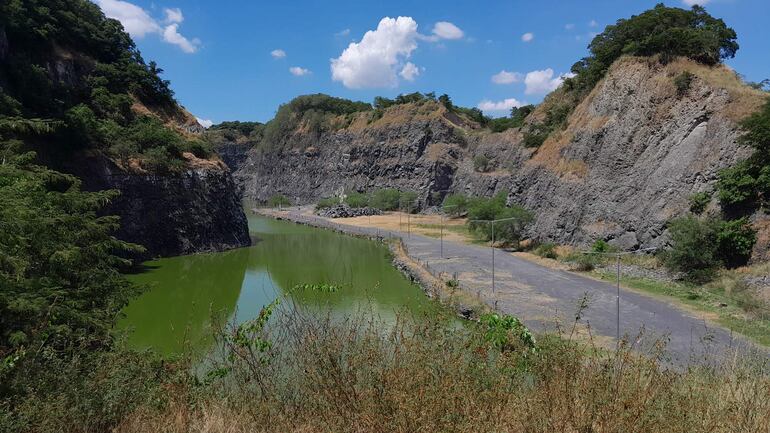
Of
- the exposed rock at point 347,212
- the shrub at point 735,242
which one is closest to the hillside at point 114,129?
the exposed rock at point 347,212

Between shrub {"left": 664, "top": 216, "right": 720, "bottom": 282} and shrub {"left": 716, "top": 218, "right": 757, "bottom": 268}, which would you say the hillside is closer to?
shrub {"left": 664, "top": 216, "right": 720, "bottom": 282}

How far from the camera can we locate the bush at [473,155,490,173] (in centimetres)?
6292

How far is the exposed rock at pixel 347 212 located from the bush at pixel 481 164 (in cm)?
1528

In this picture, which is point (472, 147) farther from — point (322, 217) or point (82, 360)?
point (82, 360)

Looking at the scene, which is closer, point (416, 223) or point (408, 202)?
point (416, 223)

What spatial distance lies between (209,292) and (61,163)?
468 inches

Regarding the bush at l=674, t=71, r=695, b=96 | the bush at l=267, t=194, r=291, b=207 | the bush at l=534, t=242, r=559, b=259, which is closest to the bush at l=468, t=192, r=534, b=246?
the bush at l=534, t=242, r=559, b=259

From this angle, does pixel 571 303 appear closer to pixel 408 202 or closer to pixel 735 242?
pixel 735 242

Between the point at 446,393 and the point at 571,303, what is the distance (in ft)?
53.1

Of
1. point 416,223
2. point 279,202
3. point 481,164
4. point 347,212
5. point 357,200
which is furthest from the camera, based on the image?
point 279,202

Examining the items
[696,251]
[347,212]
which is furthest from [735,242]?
[347,212]

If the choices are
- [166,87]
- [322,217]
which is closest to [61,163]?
[166,87]

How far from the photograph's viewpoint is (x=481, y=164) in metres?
63.1

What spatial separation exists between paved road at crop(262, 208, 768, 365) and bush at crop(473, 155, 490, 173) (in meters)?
32.3
